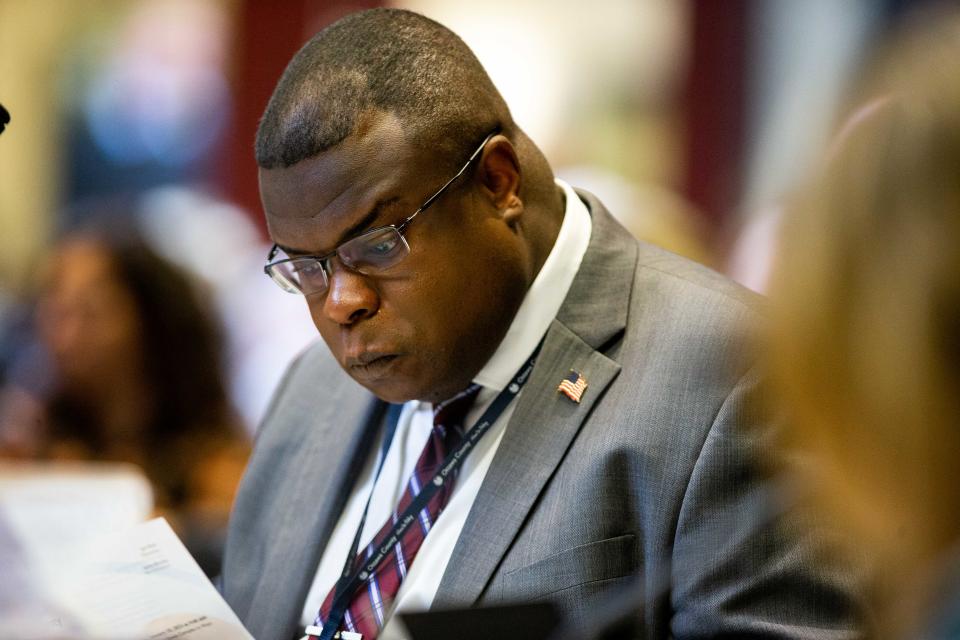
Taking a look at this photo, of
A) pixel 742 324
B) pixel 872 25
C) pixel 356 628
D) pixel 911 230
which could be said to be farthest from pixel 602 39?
pixel 911 230

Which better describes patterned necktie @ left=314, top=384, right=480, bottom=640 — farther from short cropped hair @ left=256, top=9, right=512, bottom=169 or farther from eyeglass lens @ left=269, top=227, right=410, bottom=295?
short cropped hair @ left=256, top=9, right=512, bottom=169

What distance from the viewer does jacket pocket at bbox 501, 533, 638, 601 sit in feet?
5.42

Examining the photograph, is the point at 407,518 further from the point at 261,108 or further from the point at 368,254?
the point at 261,108

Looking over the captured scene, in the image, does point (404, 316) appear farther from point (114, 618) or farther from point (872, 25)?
point (872, 25)

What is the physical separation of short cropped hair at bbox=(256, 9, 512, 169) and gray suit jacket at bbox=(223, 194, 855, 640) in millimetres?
349

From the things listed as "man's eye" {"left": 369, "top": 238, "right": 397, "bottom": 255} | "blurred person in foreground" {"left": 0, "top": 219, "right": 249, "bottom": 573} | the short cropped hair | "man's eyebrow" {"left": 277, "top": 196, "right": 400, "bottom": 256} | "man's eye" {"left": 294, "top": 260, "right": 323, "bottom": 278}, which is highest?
the short cropped hair

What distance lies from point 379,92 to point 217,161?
12.9 feet

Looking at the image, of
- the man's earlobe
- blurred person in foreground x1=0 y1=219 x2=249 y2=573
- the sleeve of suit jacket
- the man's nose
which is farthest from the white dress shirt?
blurred person in foreground x1=0 y1=219 x2=249 y2=573

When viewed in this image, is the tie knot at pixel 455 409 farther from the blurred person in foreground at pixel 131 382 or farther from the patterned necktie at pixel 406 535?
the blurred person in foreground at pixel 131 382

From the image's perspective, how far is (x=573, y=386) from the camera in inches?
71.0

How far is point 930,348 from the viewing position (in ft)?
2.92

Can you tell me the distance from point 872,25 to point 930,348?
3.32m

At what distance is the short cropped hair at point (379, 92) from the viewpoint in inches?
68.7

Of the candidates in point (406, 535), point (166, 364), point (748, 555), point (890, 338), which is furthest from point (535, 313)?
point (166, 364)
